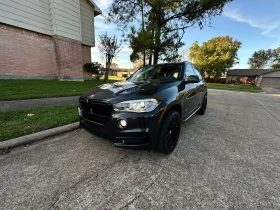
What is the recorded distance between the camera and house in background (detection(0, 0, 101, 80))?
920 centimetres

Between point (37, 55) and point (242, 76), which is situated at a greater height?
point (37, 55)

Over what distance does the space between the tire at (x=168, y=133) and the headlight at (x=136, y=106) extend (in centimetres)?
39

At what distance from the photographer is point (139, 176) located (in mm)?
1845

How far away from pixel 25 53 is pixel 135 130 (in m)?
12.4

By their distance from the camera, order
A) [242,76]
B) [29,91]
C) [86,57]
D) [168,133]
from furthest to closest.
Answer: [242,76] < [86,57] < [29,91] < [168,133]

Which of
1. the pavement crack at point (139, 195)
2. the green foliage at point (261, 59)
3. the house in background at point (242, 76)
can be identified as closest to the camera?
the pavement crack at point (139, 195)

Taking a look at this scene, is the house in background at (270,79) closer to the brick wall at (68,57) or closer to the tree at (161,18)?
the tree at (161,18)

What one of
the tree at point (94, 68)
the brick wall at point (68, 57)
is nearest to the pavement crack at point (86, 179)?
the brick wall at point (68, 57)

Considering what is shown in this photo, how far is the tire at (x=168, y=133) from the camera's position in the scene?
210cm

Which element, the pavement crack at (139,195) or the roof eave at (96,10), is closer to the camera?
the pavement crack at (139,195)

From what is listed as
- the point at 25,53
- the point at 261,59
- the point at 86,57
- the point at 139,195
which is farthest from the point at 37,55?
the point at 261,59

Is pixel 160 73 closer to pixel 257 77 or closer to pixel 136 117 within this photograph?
pixel 136 117

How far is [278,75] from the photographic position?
29781mm

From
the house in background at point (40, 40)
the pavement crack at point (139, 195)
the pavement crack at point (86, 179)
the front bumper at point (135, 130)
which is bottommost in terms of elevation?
the pavement crack at point (86, 179)
